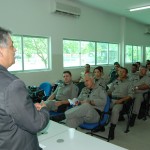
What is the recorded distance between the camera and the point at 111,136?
10.6 feet

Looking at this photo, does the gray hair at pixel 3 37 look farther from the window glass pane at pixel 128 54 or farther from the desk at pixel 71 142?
the window glass pane at pixel 128 54

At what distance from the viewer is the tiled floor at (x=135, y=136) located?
298 cm

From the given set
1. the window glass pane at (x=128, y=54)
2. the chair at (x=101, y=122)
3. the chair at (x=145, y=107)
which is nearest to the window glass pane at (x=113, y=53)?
the window glass pane at (x=128, y=54)

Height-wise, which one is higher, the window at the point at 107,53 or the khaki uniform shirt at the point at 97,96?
the window at the point at 107,53

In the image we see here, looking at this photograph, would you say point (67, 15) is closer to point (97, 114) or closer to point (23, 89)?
point (97, 114)

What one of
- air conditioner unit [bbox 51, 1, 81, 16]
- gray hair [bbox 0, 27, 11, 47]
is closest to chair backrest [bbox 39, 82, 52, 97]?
air conditioner unit [bbox 51, 1, 81, 16]

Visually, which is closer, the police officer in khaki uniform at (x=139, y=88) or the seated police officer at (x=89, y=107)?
the seated police officer at (x=89, y=107)

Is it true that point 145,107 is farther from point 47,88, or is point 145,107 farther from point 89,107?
point 47,88

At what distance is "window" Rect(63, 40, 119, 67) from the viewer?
20.0 ft

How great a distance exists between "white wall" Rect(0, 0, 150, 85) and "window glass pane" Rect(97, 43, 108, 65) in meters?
0.24

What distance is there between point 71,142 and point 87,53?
5.43 meters

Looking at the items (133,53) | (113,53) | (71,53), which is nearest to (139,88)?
(71,53)

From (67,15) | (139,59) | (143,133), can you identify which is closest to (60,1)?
(67,15)

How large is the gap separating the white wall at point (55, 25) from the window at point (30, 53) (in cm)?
19
